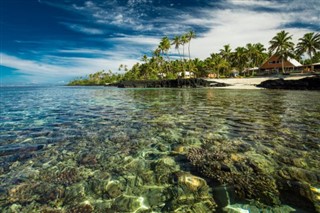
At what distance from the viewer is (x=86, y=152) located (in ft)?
17.7

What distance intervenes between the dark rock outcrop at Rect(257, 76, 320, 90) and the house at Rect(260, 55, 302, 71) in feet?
89.8

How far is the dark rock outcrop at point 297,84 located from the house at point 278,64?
1078 inches

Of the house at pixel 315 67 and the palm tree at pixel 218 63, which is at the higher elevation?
the palm tree at pixel 218 63

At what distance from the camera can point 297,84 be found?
37.6 metres

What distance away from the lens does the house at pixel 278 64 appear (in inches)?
2411

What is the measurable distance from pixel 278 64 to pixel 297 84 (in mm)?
31257

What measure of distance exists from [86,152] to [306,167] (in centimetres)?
574

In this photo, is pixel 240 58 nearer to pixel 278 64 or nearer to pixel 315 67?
pixel 278 64

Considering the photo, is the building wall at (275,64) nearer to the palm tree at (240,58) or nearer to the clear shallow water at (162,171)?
the palm tree at (240,58)

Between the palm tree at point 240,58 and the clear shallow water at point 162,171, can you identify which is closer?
the clear shallow water at point 162,171

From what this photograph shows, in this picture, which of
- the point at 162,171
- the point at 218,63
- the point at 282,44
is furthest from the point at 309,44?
the point at 162,171

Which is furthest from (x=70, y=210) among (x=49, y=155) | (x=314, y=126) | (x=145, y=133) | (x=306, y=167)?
(x=314, y=126)

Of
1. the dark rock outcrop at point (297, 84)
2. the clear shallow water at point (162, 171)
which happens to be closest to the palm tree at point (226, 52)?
the dark rock outcrop at point (297, 84)

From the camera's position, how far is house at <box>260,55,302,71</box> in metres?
61.2
